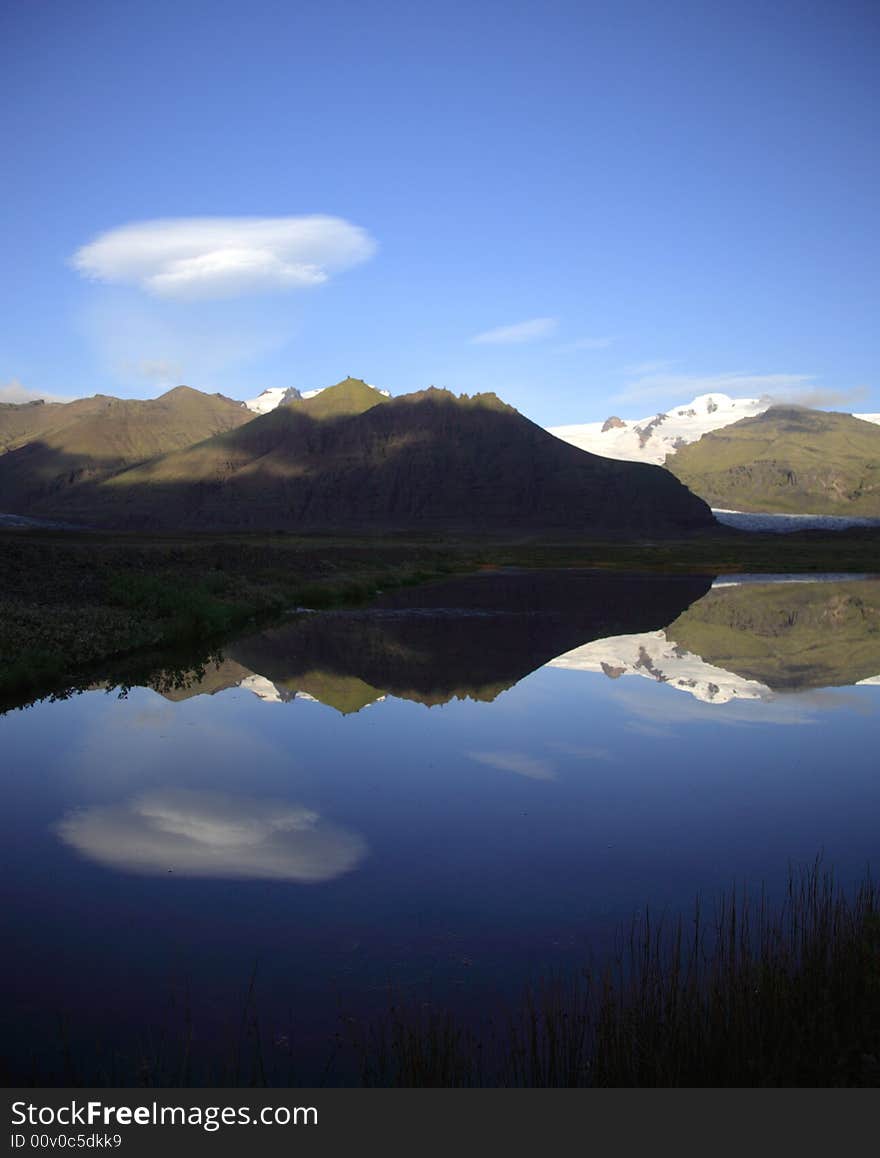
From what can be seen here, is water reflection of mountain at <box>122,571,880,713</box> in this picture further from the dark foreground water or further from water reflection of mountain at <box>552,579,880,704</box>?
the dark foreground water

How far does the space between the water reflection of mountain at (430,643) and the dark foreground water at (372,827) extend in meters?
0.24

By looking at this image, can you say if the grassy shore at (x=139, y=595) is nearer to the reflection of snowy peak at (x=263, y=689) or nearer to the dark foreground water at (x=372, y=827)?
the dark foreground water at (x=372, y=827)

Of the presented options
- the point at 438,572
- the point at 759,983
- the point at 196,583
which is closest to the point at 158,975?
the point at 759,983

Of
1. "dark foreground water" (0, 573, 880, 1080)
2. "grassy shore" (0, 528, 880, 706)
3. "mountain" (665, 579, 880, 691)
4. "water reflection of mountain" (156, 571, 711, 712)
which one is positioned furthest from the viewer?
"mountain" (665, 579, 880, 691)

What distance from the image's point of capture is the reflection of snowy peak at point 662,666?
2252cm

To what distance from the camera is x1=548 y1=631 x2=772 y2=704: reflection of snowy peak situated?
22516mm

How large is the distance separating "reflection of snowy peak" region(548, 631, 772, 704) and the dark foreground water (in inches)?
7.9

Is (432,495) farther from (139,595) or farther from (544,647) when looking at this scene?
(544,647)

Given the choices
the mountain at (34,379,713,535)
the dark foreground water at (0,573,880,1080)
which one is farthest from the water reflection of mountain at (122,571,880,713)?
the mountain at (34,379,713,535)

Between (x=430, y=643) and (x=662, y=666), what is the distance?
782cm

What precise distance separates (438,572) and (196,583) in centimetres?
3660

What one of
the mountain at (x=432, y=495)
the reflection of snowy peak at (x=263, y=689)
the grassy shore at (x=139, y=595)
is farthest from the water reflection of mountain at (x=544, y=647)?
the mountain at (x=432, y=495)
